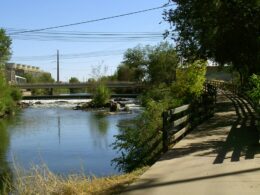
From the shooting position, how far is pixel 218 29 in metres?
21.5

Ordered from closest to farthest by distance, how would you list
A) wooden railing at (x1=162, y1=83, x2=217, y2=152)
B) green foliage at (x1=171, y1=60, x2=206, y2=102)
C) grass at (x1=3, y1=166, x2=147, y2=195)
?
grass at (x1=3, y1=166, x2=147, y2=195), wooden railing at (x1=162, y1=83, x2=217, y2=152), green foliage at (x1=171, y1=60, x2=206, y2=102)

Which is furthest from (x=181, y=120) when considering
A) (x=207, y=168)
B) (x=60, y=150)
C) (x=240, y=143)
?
(x=60, y=150)

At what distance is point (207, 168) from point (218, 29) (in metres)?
12.0

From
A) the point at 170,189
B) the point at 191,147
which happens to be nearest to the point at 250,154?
the point at 191,147

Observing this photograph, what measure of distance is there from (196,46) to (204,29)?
3428 mm

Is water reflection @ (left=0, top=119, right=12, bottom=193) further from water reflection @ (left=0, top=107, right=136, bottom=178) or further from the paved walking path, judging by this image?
the paved walking path

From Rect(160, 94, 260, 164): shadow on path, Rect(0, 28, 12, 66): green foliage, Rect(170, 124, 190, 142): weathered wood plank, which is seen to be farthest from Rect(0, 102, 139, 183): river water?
Rect(0, 28, 12, 66): green foliage

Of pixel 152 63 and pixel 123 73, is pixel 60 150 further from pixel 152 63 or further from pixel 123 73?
pixel 123 73

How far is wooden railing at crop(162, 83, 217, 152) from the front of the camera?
44.4ft

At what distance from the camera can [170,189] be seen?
8734mm

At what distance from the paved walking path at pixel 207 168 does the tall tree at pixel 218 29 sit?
216 inches

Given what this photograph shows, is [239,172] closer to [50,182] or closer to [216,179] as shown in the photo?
[216,179]

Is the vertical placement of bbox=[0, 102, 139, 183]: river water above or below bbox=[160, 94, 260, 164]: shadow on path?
below

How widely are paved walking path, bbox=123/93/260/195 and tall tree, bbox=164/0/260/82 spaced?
5.48 metres
